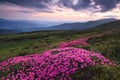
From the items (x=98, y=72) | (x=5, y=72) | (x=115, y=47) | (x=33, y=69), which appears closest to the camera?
(x=98, y=72)

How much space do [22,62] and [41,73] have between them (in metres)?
4.14

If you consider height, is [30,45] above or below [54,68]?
below

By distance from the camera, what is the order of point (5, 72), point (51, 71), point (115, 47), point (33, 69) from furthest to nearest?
point (115, 47) < point (5, 72) < point (33, 69) < point (51, 71)

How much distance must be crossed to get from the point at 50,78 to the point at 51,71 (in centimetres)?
82

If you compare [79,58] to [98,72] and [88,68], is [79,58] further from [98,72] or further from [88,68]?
[98,72]

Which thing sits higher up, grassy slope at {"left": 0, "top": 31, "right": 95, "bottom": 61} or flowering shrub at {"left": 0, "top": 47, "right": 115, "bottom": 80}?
flowering shrub at {"left": 0, "top": 47, "right": 115, "bottom": 80}

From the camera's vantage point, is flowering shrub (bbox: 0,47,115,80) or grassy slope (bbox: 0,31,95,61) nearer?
flowering shrub (bbox: 0,47,115,80)

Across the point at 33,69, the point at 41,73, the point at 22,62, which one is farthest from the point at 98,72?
the point at 22,62

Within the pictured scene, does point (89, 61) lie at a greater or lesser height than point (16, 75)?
greater

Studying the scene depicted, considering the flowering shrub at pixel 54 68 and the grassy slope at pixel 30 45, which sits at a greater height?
the flowering shrub at pixel 54 68

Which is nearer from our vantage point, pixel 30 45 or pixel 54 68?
pixel 54 68

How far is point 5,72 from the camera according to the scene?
1719 cm

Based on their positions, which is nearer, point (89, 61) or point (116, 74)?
point (116, 74)

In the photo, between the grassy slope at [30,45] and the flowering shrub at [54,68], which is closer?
the flowering shrub at [54,68]
